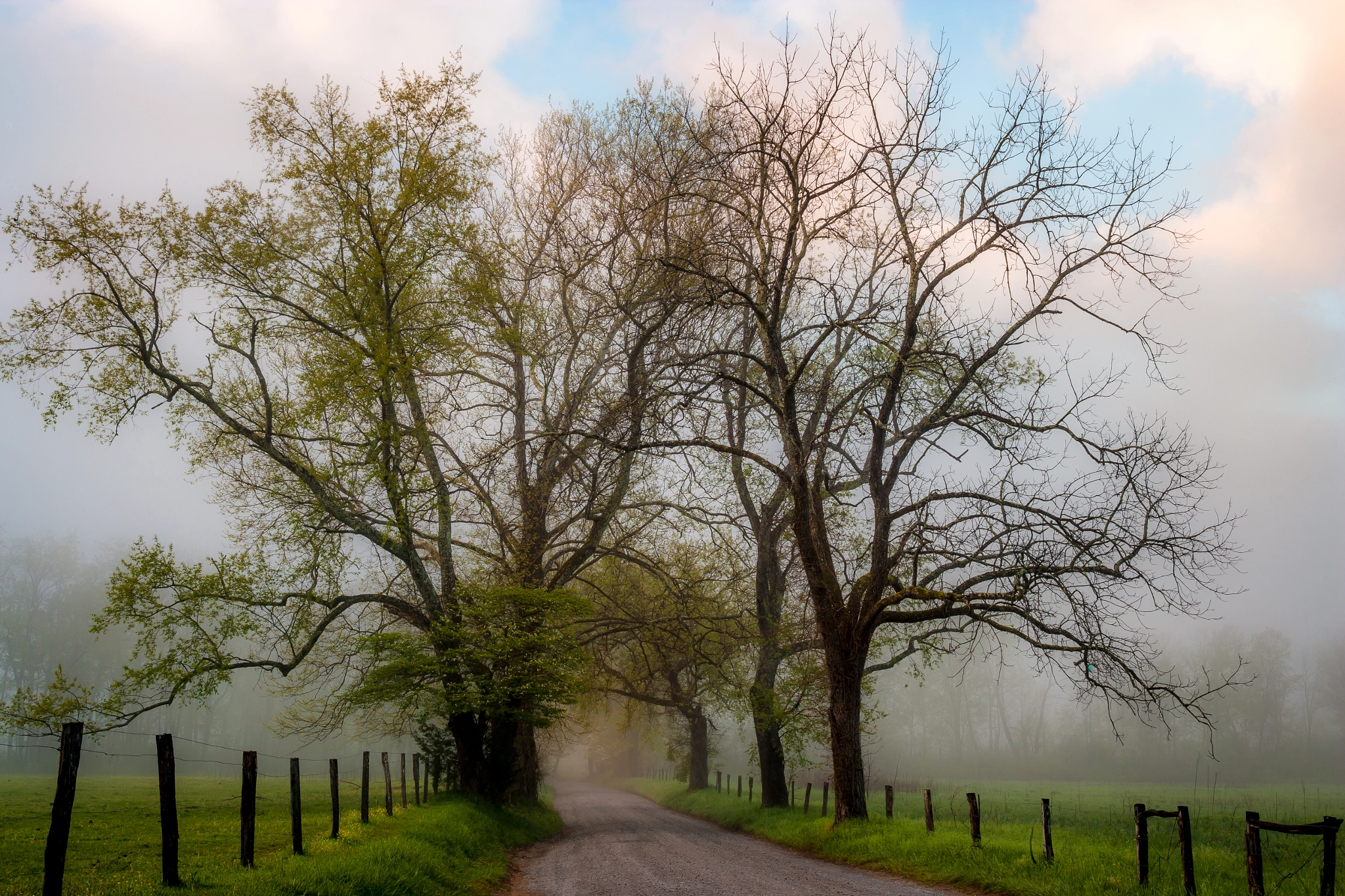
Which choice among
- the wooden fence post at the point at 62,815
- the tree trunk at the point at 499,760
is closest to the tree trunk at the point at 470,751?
the tree trunk at the point at 499,760

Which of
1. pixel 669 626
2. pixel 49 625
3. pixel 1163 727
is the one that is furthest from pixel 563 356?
pixel 1163 727

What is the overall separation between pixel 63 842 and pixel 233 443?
42.3ft

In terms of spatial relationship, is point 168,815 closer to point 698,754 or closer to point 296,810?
point 296,810

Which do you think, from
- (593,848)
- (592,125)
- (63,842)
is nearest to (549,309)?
(592,125)

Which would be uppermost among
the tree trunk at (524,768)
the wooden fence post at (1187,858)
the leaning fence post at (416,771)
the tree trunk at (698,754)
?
the wooden fence post at (1187,858)

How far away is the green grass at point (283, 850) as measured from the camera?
7.65 metres

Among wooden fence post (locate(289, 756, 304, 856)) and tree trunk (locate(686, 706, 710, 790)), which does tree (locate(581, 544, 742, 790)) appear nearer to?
tree trunk (locate(686, 706, 710, 790))

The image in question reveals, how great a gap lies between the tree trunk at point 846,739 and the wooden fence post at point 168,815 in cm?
1092

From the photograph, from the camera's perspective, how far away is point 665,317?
1347 centimetres

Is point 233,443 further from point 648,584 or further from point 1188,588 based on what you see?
point 1188,588

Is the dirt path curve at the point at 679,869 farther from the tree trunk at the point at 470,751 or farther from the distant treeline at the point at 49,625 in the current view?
the distant treeline at the point at 49,625

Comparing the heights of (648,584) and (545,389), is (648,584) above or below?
below

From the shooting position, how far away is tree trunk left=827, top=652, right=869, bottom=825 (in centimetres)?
1445

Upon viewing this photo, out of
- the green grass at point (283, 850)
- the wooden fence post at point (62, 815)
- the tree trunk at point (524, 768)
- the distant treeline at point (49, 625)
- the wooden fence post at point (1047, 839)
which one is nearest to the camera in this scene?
the wooden fence post at point (62, 815)
